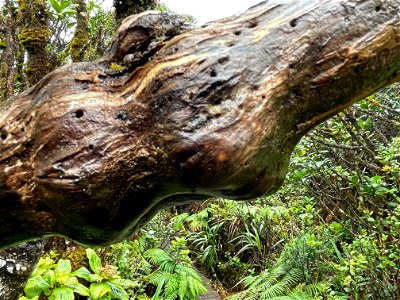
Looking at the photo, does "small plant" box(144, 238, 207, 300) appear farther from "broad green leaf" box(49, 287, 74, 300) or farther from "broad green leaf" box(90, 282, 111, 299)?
"broad green leaf" box(49, 287, 74, 300)

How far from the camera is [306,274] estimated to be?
5.11m

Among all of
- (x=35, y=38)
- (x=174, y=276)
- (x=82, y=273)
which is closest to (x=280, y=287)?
(x=174, y=276)

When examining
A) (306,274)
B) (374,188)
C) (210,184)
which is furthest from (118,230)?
(306,274)

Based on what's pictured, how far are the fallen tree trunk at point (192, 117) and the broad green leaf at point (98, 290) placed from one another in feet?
9.30

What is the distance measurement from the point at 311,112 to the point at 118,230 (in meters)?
0.57

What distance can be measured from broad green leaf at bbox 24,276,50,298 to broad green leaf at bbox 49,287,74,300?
97 mm

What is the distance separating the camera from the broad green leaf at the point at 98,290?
150 inches

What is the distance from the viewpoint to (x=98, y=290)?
3.84 metres

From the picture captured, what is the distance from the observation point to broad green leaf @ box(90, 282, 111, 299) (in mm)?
3811

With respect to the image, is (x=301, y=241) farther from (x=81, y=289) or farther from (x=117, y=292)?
(x=81, y=289)

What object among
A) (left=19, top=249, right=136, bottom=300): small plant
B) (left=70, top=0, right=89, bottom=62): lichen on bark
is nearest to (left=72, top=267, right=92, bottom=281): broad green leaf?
(left=19, top=249, right=136, bottom=300): small plant

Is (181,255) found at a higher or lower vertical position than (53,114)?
lower

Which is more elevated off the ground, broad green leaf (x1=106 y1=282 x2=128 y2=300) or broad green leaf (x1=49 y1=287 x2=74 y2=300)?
broad green leaf (x1=49 y1=287 x2=74 y2=300)

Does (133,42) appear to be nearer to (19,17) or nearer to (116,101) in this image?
(116,101)
